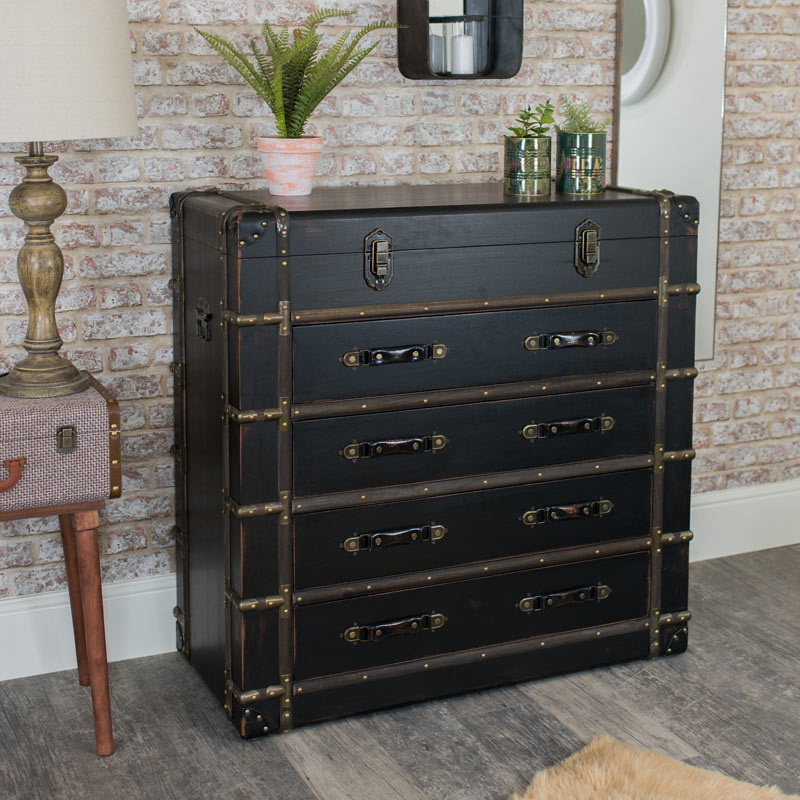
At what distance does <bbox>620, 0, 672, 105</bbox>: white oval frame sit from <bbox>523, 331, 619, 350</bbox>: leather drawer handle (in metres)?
0.87

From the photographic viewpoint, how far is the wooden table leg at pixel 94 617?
7.88ft

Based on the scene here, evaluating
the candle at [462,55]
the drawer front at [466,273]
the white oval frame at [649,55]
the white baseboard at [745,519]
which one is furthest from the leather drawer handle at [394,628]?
the white oval frame at [649,55]

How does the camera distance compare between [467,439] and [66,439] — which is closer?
[66,439]

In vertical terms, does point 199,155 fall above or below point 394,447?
above

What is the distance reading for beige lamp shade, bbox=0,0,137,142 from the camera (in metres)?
2.13

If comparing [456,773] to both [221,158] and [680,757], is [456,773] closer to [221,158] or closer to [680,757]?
[680,757]

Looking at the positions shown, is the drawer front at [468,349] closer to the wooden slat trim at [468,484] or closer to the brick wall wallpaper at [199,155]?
the wooden slat trim at [468,484]

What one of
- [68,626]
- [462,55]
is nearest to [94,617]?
[68,626]

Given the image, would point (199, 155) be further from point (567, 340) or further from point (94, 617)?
point (94, 617)

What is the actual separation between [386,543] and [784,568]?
5.03 ft

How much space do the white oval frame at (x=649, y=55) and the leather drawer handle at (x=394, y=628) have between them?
5.01 feet

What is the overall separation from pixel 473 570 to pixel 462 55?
1.29 meters

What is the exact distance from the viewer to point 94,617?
2428mm

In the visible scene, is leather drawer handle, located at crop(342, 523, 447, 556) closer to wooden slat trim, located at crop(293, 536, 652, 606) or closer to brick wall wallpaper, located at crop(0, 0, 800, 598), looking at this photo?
wooden slat trim, located at crop(293, 536, 652, 606)
